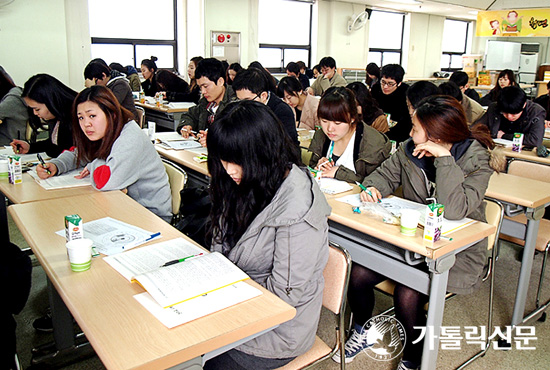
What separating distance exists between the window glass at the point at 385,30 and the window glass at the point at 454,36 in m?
1.83

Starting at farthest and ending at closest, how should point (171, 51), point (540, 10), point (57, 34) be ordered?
point (171, 51) → point (540, 10) → point (57, 34)

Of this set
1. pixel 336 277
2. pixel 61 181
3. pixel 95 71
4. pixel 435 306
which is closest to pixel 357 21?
pixel 95 71

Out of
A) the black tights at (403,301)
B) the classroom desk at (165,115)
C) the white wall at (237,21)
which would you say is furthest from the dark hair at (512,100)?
the white wall at (237,21)

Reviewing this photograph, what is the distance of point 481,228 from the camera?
70.8 inches

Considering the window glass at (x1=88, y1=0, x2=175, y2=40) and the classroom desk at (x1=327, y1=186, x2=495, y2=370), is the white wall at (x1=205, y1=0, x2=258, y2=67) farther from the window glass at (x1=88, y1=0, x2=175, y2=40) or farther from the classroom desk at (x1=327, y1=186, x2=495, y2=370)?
the classroom desk at (x1=327, y1=186, x2=495, y2=370)

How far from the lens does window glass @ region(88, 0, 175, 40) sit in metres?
7.39

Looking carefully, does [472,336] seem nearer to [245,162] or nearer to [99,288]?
[245,162]

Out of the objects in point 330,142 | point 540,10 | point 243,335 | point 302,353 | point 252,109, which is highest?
point 540,10

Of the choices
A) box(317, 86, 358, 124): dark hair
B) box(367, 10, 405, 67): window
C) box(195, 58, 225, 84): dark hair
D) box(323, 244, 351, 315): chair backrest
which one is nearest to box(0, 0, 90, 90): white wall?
box(195, 58, 225, 84): dark hair

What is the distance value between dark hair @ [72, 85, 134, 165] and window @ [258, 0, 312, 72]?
729 cm

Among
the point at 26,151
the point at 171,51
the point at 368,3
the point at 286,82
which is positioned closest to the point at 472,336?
the point at 26,151

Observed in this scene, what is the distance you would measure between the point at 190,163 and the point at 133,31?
5859 millimetres

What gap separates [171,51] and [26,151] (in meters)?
5.91

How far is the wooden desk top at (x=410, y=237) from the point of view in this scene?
1608 mm
